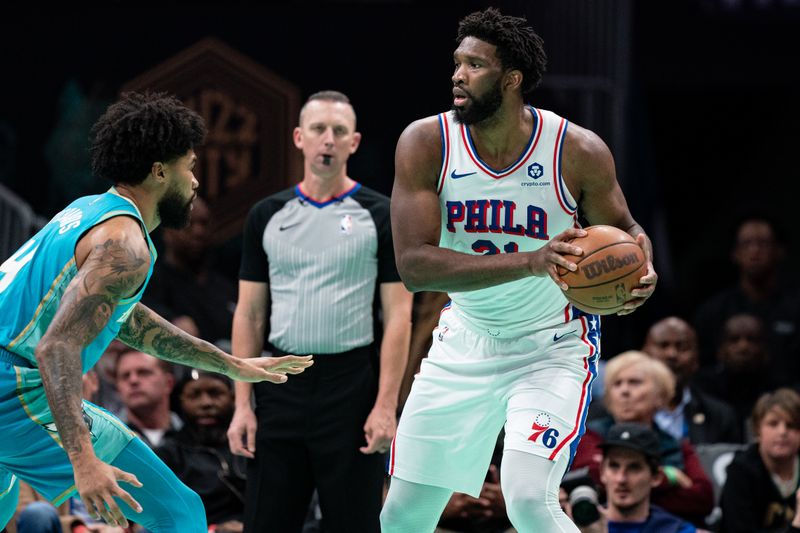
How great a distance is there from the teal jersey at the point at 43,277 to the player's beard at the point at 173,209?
0.26m

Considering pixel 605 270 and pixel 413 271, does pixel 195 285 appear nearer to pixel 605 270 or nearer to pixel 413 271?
pixel 413 271

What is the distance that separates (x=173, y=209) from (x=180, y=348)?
23.4 inches

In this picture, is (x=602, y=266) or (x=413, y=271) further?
(x=413, y=271)

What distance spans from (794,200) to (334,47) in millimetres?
5429

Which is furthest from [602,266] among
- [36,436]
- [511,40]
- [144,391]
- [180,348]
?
[144,391]

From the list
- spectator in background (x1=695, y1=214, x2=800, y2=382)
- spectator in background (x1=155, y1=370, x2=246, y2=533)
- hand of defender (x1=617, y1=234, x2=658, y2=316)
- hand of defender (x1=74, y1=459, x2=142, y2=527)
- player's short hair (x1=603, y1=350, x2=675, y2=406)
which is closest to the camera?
hand of defender (x1=74, y1=459, x2=142, y2=527)

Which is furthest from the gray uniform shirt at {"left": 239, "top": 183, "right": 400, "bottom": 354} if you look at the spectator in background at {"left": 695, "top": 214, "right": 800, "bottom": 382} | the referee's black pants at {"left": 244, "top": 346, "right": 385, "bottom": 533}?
the spectator in background at {"left": 695, "top": 214, "right": 800, "bottom": 382}

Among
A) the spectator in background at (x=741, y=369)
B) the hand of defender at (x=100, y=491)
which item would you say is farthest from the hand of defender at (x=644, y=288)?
the spectator in background at (x=741, y=369)

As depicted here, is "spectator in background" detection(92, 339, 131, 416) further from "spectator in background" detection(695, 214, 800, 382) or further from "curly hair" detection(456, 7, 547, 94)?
"spectator in background" detection(695, 214, 800, 382)

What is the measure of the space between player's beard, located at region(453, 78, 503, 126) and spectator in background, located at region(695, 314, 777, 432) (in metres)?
4.63

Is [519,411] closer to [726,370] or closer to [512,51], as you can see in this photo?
[512,51]

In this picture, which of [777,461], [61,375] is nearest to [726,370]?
[777,461]

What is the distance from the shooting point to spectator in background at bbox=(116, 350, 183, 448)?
822 cm

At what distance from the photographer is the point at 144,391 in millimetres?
8219
